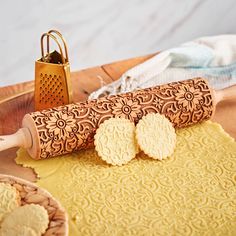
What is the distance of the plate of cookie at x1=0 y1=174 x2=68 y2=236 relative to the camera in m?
0.81

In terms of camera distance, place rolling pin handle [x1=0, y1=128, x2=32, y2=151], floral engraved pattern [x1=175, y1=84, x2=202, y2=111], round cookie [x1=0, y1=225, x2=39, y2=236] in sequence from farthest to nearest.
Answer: floral engraved pattern [x1=175, y1=84, x2=202, y2=111]
rolling pin handle [x1=0, y1=128, x2=32, y2=151]
round cookie [x1=0, y1=225, x2=39, y2=236]

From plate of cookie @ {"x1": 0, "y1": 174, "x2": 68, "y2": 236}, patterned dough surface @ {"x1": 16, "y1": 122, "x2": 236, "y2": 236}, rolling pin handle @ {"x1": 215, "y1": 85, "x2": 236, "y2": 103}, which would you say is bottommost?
patterned dough surface @ {"x1": 16, "y1": 122, "x2": 236, "y2": 236}

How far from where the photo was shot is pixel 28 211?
0.83m

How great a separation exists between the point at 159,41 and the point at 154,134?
2.30 feet

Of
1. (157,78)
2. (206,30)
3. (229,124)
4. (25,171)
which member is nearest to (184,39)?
(206,30)

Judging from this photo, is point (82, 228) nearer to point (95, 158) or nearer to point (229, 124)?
point (95, 158)

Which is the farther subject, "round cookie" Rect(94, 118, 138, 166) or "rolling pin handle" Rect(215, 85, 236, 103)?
"rolling pin handle" Rect(215, 85, 236, 103)

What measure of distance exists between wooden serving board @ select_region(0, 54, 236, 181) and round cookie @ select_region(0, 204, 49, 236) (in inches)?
7.0

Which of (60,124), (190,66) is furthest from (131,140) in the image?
(190,66)

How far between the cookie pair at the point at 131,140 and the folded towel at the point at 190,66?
23cm

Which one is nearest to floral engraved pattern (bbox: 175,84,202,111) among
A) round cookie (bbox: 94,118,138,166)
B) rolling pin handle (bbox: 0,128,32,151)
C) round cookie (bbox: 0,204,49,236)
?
round cookie (bbox: 94,118,138,166)

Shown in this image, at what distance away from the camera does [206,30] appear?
1.79m

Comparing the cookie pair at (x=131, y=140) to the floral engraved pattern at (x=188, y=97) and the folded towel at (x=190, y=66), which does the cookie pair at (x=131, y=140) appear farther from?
the folded towel at (x=190, y=66)

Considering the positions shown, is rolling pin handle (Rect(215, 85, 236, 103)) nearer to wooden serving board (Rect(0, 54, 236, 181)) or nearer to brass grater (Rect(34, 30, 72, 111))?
wooden serving board (Rect(0, 54, 236, 181))
